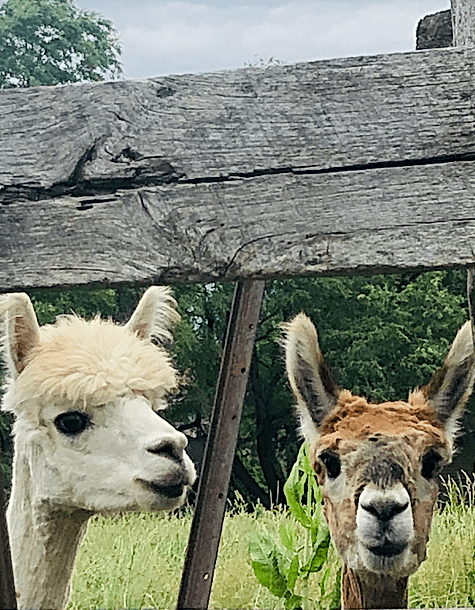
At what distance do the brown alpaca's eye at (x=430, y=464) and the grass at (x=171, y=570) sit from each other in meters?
0.66

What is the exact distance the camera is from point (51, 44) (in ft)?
25.9

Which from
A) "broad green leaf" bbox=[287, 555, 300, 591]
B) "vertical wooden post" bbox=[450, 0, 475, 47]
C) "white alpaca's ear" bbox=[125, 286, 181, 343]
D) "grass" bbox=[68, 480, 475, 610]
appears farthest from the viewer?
"grass" bbox=[68, 480, 475, 610]

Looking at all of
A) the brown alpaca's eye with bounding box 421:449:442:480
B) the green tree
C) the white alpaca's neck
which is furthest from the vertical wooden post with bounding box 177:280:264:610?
the green tree

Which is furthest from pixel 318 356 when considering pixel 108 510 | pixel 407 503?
pixel 108 510

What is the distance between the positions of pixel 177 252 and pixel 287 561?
1.16 m

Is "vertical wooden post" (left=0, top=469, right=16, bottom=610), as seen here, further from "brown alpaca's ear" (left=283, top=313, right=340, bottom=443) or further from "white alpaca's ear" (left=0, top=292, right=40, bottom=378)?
"brown alpaca's ear" (left=283, top=313, right=340, bottom=443)

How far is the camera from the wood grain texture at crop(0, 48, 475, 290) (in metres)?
0.71

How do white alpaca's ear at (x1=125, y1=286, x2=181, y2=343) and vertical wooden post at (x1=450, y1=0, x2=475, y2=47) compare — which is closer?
vertical wooden post at (x1=450, y1=0, x2=475, y2=47)

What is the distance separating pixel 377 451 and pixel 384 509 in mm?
93

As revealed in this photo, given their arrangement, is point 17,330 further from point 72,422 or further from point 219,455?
point 219,455

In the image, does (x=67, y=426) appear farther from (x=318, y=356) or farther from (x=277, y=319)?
(x=277, y=319)

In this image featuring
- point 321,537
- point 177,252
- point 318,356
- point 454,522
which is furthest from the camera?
point 454,522

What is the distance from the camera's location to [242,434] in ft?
10.4

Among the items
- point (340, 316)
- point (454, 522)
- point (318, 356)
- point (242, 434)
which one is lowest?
point (318, 356)
